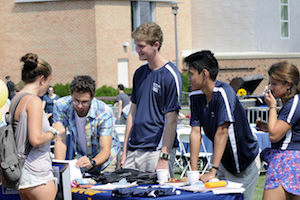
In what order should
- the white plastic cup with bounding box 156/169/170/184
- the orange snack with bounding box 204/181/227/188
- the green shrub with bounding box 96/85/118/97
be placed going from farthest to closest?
the green shrub with bounding box 96/85/118/97 → the white plastic cup with bounding box 156/169/170/184 → the orange snack with bounding box 204/181/227/188

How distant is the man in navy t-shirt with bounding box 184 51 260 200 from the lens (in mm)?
4680

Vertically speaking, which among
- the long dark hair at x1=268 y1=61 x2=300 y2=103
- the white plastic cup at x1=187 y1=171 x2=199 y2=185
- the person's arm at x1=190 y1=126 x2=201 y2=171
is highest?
the long dark hair at x1=268 y1=61 x2=300 y2=103

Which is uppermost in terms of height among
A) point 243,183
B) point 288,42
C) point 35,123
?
point 288,42

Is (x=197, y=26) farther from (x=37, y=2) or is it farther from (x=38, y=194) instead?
(x=38, y=194)

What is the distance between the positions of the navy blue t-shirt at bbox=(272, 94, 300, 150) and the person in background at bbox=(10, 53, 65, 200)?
1.88 metres

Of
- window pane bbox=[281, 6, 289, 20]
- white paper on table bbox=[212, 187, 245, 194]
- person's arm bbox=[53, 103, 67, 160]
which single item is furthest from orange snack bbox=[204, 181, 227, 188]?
window pane bbox=[281, 6, 289, 20]

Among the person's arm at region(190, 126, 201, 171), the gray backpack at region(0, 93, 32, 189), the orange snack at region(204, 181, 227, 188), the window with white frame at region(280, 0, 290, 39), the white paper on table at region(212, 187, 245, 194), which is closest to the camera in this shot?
the gray backpack at region(0, 93, 32, 189)

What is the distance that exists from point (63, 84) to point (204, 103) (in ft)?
99.7

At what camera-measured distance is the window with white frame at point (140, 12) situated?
117 ft

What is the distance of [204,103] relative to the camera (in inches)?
191

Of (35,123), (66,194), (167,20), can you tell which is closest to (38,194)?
(66,194)

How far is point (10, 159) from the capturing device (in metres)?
4.19

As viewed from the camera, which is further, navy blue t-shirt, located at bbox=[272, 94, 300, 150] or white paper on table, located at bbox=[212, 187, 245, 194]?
navy blue t-shirt, located at bbox=[272, 94, 300, 150]

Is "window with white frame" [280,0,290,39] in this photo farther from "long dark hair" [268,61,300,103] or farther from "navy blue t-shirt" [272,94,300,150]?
"navy blue t-shirt" [272,94,300,150]
